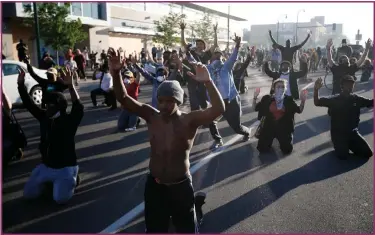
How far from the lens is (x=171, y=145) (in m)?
3.10

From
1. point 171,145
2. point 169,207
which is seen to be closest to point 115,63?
point 171,145

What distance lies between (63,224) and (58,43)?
2029cm

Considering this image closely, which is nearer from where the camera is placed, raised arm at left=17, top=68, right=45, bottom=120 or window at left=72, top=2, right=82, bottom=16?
raised arm at left=17, top=68, right=45, bottom=120

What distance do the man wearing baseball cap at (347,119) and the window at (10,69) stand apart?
29.1 feet

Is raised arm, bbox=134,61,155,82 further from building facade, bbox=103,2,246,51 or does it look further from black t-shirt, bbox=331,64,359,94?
building facade, bbox=103,2,246,51

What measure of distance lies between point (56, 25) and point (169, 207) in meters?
21.2

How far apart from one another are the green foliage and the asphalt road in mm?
15686

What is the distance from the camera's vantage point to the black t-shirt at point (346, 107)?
6504 millimetres

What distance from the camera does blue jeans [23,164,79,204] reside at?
461 centimetres

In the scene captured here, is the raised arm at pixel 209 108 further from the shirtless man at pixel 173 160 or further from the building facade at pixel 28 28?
the building facade at pixel 28 28

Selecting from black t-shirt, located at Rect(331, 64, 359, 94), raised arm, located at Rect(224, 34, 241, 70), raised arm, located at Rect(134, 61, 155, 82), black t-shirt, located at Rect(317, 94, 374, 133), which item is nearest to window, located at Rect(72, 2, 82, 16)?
raised arm, located at Rect(134, 61, 155, 82)

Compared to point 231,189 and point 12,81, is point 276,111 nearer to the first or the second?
point 231,189

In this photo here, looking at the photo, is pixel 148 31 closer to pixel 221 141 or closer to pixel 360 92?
pixel 360 92

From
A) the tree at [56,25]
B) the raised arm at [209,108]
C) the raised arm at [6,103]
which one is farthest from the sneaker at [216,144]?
the tree at [56,25]
